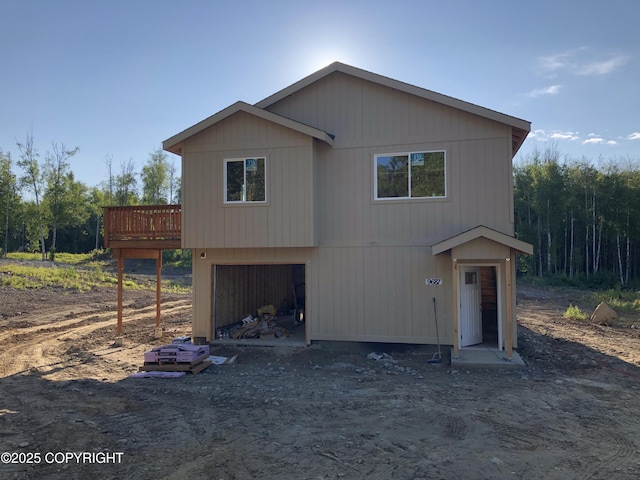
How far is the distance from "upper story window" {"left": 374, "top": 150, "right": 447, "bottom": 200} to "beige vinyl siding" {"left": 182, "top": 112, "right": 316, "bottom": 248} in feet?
5.88

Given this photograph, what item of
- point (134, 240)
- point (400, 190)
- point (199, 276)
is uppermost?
point (400, 190)

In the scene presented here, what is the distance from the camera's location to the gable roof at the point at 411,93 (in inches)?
435

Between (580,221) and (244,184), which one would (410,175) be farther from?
(580,221)

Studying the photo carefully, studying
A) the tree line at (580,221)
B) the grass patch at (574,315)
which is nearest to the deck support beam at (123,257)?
the grass patch at (574,315)

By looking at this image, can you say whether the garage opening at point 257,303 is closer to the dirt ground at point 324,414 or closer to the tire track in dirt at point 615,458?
the dirt ground at point 324,414

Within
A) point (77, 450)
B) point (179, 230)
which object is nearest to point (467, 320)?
point (179, 230)

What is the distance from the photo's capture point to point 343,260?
12.2 metres

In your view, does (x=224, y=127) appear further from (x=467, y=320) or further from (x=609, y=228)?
(x=609, y=228)

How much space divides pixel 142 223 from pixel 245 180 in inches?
133

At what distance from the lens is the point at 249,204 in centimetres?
1208

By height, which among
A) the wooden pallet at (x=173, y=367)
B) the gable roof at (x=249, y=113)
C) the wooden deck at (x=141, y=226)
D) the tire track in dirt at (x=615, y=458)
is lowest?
the tire track in dirt at (x=615, y=458)

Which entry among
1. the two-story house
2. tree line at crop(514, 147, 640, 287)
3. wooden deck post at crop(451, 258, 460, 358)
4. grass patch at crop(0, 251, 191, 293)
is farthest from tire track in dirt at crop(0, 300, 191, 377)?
tree line at crop(514, 147, 640, 287)

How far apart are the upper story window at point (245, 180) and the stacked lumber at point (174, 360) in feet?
12.9

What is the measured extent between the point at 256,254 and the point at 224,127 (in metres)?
3.36
